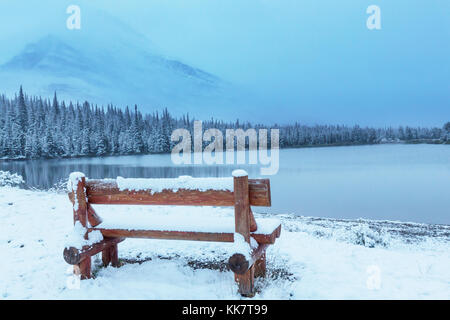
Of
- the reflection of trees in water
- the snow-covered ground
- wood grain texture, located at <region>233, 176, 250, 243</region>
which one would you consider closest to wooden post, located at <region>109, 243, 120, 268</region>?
the snow-covered ground

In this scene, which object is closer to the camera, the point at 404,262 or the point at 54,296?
the point at 54,296

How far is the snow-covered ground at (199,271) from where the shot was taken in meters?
4.39

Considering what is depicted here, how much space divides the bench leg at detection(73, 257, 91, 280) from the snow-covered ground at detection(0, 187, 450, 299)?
128 millimetres

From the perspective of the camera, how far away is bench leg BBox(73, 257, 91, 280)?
4.72 meters

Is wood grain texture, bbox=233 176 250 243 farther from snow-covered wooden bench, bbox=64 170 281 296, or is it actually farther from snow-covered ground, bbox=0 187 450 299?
snow-covered ground, bbox=0 187 450 299

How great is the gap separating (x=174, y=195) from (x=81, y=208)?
4.87 ft

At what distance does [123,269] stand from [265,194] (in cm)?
281

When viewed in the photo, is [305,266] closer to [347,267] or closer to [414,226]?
[347,267]

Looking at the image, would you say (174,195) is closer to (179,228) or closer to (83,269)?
(179,228)

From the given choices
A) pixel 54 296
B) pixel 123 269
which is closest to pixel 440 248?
pixel 123 269

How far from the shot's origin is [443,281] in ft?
16.5

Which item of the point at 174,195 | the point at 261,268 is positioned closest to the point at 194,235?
the point at 174,195
